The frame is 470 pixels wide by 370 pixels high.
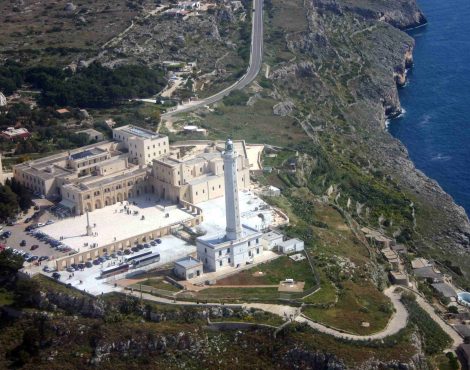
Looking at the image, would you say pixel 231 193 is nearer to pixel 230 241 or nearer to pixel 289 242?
pixel 230 241

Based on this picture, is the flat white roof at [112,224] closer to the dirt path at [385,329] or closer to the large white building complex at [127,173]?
the large white building complex at [127,173]

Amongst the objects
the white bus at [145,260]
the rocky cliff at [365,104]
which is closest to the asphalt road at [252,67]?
the rocky cliff at [365,104]

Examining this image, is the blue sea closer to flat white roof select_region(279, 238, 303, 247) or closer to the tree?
flat white roof select_region(279, 238, 303, 247)

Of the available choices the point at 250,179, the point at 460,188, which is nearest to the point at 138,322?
the point at 250,179

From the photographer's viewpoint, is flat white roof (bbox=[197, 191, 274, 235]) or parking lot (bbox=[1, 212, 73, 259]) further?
flat white roof (bbox=[197, 191, 274, 235])

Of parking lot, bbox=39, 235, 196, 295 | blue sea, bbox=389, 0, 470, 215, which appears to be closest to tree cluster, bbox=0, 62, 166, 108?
blue sea, bbox=389, 0, 470, 215

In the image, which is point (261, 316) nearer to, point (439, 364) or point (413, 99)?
Result: point (439, 364)
